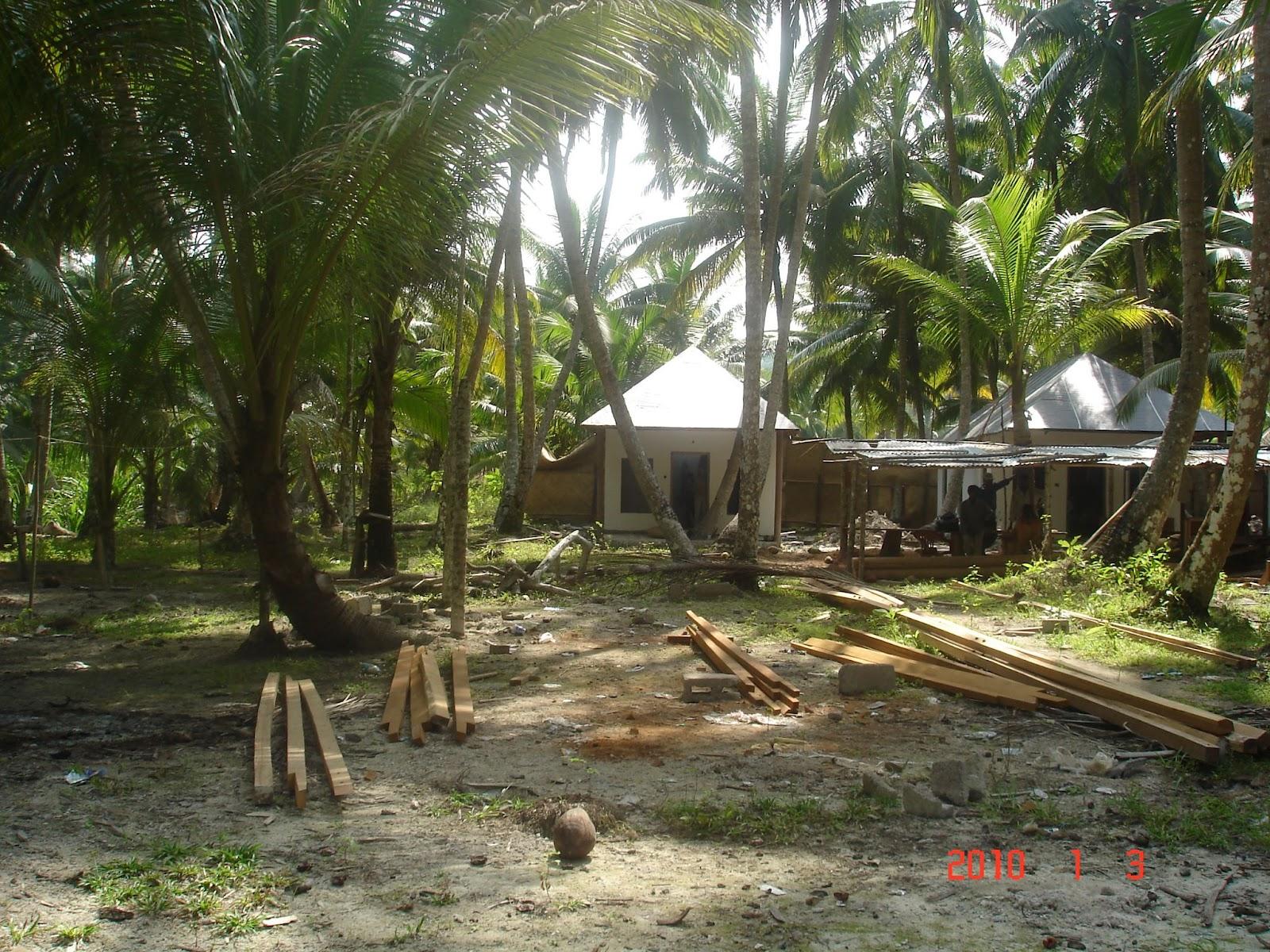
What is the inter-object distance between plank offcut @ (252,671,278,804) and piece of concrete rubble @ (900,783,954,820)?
3.17 m

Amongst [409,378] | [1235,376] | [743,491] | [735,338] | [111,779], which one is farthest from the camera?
[735,338]

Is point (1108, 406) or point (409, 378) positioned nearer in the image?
point (409, 378)

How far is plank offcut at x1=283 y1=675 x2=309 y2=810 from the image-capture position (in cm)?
523

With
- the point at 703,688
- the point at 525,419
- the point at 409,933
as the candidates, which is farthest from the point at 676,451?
the point at 409,933

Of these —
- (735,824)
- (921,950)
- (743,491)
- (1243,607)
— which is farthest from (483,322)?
(1243,607)

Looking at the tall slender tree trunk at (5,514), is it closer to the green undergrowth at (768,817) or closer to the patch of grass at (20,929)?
the patch of grass at (20,929)

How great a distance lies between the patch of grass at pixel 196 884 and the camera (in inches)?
156

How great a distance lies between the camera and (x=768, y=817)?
16.7 ft

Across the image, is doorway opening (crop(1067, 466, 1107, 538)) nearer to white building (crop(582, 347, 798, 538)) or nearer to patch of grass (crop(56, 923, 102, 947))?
white building (crop(582, 347, 798, 538))

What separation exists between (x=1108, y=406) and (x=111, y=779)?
2142 centimetres

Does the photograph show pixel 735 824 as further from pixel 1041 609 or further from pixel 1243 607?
pixel 1243 607

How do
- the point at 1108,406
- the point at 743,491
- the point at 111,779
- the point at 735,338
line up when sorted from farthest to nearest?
the point at 735,338, the point at 1108,406, the point at 743,491, the point at 111,779

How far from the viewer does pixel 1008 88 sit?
28641 millimetres
